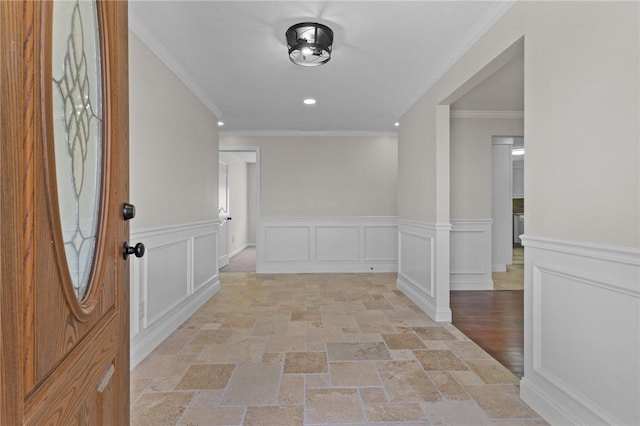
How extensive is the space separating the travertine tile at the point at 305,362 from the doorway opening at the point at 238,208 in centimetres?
305

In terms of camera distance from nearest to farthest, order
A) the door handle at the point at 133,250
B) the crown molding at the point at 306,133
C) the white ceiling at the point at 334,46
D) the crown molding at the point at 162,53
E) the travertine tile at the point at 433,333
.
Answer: the door handle at the point at 133,250, the white ceiling at the point at 334,46, the crown molding at the point at 162,53, the travertine tile at the point at 433,333, the crown molding at the point at 306,133

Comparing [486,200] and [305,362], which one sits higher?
[486,200]

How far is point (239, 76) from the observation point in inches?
124

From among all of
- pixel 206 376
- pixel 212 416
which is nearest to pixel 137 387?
pixel 206 376

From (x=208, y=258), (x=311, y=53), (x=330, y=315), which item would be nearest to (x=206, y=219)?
(x=208, y=258)

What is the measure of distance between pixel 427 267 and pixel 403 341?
1000 millimetres

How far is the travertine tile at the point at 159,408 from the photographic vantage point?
1688 millimetres

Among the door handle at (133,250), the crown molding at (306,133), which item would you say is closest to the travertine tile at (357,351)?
the door handle at (133,250)

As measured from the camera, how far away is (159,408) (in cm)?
179

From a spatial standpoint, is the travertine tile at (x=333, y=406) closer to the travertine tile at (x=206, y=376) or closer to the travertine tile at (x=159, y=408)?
the travertine tile at (x=206, y=376)

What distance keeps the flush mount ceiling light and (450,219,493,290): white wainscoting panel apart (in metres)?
2.97

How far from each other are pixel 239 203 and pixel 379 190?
4.22 metres

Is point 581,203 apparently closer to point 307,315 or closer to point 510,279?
point 307,315

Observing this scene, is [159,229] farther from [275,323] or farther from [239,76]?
[239,76]
